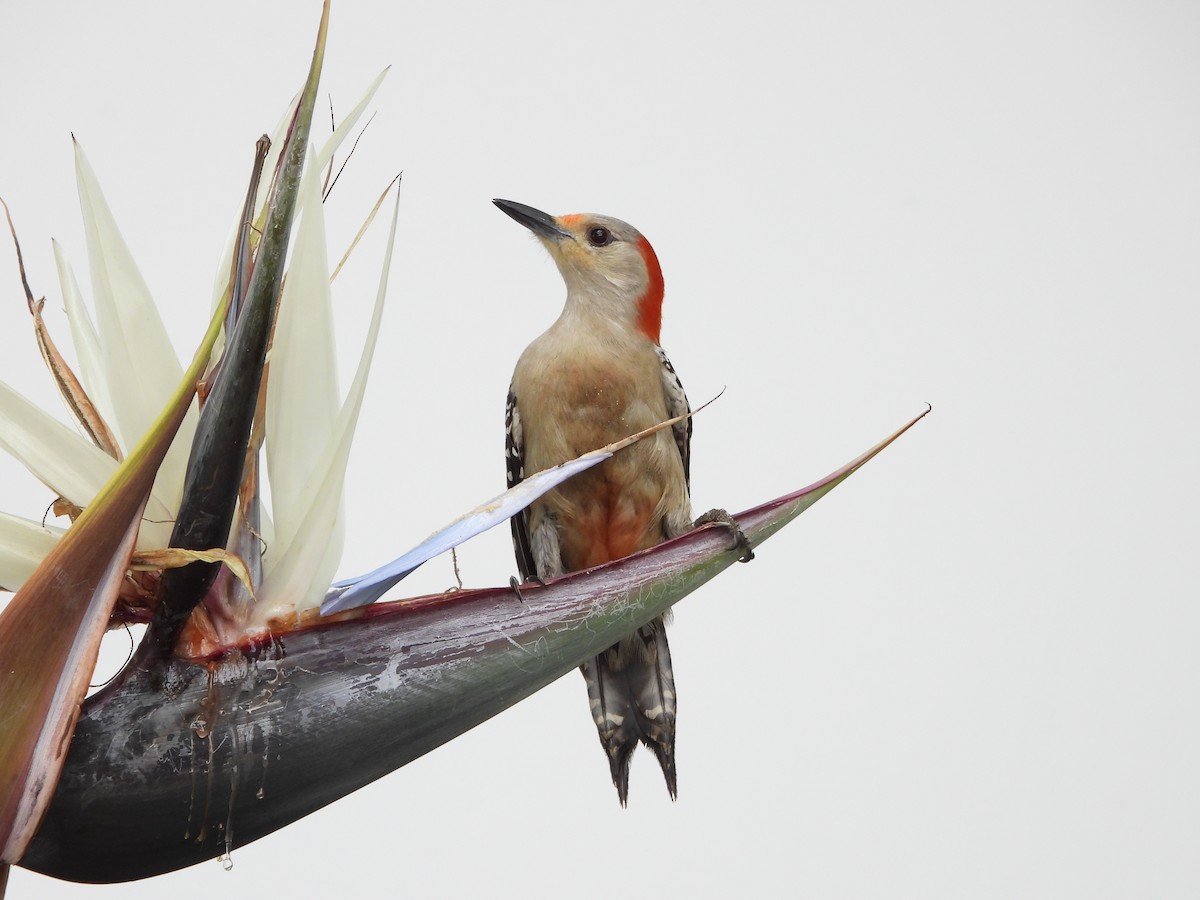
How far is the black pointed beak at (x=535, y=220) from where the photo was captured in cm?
232

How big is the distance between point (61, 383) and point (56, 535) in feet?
0.59

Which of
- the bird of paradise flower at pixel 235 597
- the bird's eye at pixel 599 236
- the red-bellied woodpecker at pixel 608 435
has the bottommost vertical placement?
the bird of paradise flower at pixel 235 597

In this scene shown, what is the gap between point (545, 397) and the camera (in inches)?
87.9

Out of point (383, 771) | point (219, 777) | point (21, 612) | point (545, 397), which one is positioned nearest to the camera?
point (21, 612)

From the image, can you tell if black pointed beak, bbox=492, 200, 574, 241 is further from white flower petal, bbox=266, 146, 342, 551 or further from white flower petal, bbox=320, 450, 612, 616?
white flower petal, bbox=320, 450, 612, 616

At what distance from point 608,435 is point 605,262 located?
431mm


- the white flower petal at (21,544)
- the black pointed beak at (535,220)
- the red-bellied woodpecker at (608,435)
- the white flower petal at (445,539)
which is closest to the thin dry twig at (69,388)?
the white flower petal at (21,544)

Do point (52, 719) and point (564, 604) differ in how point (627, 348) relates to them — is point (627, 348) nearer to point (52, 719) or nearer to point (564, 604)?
point (564, 604)

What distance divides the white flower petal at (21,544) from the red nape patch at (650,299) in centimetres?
147

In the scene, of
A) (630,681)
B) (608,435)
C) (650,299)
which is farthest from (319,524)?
(650,299)

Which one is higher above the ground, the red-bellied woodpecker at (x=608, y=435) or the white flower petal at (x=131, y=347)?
the red-bellied woodpecker at (x=608, y=435)

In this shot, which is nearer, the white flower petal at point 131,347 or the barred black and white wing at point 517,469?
the white flower petal at point 131,347

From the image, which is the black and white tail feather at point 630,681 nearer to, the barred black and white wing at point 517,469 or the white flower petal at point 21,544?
the barred black and white wing at point 517,469

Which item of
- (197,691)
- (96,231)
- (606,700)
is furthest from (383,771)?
(606,700)
